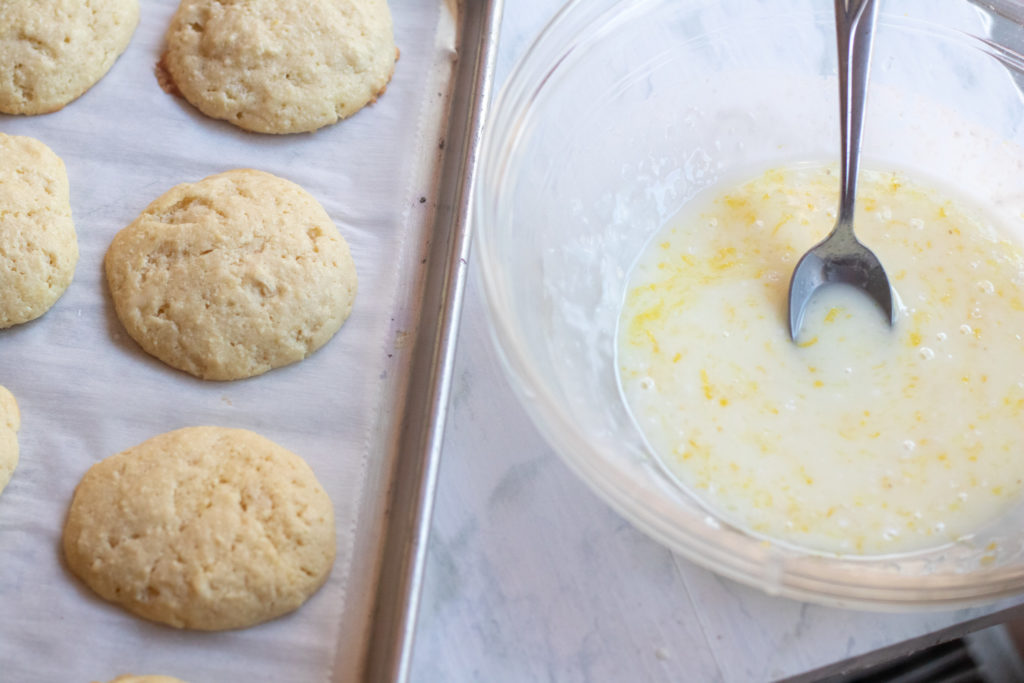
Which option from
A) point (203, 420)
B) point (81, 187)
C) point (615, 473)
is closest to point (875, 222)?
point (615, 473)

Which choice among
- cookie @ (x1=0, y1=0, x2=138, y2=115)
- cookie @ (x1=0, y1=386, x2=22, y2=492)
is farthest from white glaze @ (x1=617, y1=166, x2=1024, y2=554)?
cookie @ (x1=0, y1=0, x2=138, y2=115)

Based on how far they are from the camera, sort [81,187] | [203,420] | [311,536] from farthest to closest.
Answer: [81,187]
[203,420]
[311,536]

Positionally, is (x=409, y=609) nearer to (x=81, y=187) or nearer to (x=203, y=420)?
(x=203, y=420)

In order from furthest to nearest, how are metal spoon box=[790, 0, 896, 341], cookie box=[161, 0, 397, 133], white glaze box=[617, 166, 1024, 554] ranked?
1. cookie box=[161, 0, 397, 133]
2. metal spoon box=[790, 0, 896, 341]
3. white glaze box=[617, 166, 1024, 554]

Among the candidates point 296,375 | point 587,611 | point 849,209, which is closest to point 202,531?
point 296,375

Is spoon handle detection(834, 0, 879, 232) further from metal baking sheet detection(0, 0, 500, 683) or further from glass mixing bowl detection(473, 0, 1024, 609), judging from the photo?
metal baking sheet detection(0, 0, 500, 683)

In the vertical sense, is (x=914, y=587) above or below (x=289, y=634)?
above
